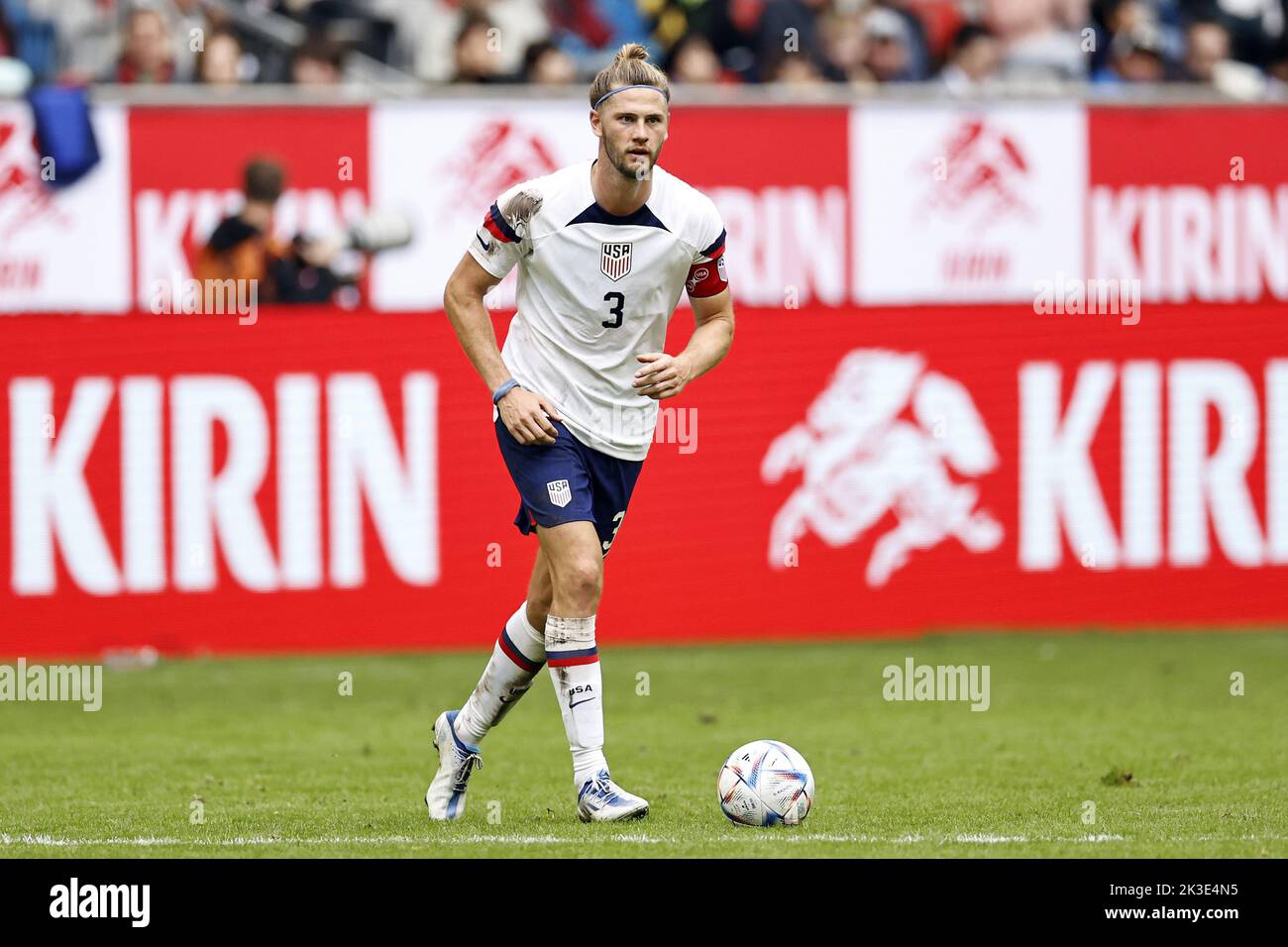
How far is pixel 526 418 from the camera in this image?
7559 millimetres

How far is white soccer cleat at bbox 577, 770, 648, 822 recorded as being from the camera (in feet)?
24.7

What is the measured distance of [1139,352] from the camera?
14.1 m

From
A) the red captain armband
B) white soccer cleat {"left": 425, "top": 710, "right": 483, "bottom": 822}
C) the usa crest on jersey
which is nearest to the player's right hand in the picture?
the usa crest on jersey

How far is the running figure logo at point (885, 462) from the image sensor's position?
1383 centimetres

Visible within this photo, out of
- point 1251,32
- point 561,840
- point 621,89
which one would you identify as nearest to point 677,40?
point 1251,32

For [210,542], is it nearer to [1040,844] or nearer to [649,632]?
[649,632]

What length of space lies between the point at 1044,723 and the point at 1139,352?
13.7ft

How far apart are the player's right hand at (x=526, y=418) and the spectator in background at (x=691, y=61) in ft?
30.2

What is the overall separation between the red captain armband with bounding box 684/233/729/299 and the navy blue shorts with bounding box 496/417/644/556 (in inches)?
27.2

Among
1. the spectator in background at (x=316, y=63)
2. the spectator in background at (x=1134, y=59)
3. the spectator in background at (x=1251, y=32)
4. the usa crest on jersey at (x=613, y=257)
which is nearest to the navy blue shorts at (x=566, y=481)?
the usa crest on jersey at (x=613, y=257)

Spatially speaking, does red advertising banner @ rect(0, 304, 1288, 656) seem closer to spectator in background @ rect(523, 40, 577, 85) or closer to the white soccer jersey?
spectator in background @ rect(523, 40, 577, 85)

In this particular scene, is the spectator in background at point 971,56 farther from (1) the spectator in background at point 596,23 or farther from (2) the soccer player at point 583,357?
(2) the soccer player at point 583,357

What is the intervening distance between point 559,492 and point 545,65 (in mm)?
8820
